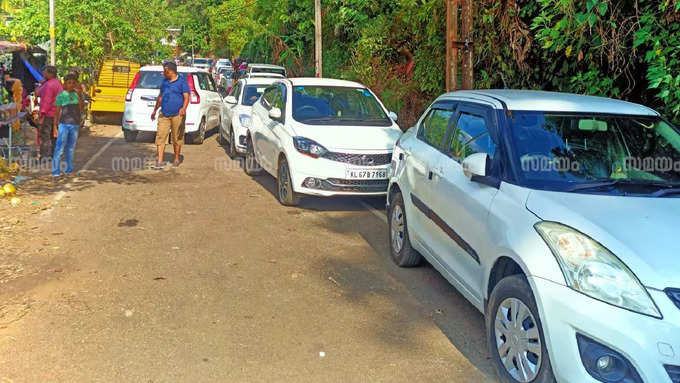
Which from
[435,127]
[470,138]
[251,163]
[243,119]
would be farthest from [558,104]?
[243,119]

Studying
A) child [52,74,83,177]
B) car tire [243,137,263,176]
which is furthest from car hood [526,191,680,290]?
child [52,74,83,177]

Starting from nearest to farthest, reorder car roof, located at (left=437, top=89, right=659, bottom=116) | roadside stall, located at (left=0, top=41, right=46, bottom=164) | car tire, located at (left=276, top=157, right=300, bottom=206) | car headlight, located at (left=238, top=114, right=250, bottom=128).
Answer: car roof, located at (left=437, top=89, right=659, bottom=116), car tire, located at (left=276, top=157, right=300, bottom=206), roadside stall, located at (left=0, top=41, right=46, bottom=164), car headlight, located at (left=238, top=114, right=250, bottom=128)

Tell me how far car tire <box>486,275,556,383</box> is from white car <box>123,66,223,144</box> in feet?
40.1

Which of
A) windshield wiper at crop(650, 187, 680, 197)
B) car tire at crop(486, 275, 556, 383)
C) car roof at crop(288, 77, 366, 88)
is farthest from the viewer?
car roof at crop(288, 77, 366, 88)

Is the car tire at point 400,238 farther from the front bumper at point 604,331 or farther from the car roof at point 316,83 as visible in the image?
the car roof at point 316,83

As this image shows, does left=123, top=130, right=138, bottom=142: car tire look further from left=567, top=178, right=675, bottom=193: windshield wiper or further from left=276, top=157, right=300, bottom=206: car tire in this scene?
left=567, top=178, right=675, bottom=193: windshield wiper

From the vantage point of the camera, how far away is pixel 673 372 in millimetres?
3260

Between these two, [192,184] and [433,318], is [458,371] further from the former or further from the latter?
[192,184]

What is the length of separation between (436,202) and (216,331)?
1.96 m

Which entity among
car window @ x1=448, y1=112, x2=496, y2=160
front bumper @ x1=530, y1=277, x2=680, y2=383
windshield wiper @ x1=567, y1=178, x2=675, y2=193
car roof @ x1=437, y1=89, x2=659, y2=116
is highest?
car roof @ x1=437, y1=89, x2=659, y2=116

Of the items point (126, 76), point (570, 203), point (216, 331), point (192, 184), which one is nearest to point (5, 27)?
point (126, 76)

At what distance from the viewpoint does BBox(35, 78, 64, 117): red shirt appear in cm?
1230

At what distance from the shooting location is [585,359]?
3473mm

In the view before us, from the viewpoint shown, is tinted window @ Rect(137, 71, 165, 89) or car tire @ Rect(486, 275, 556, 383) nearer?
car tire @ Rect(486, 275, 556, 383)
